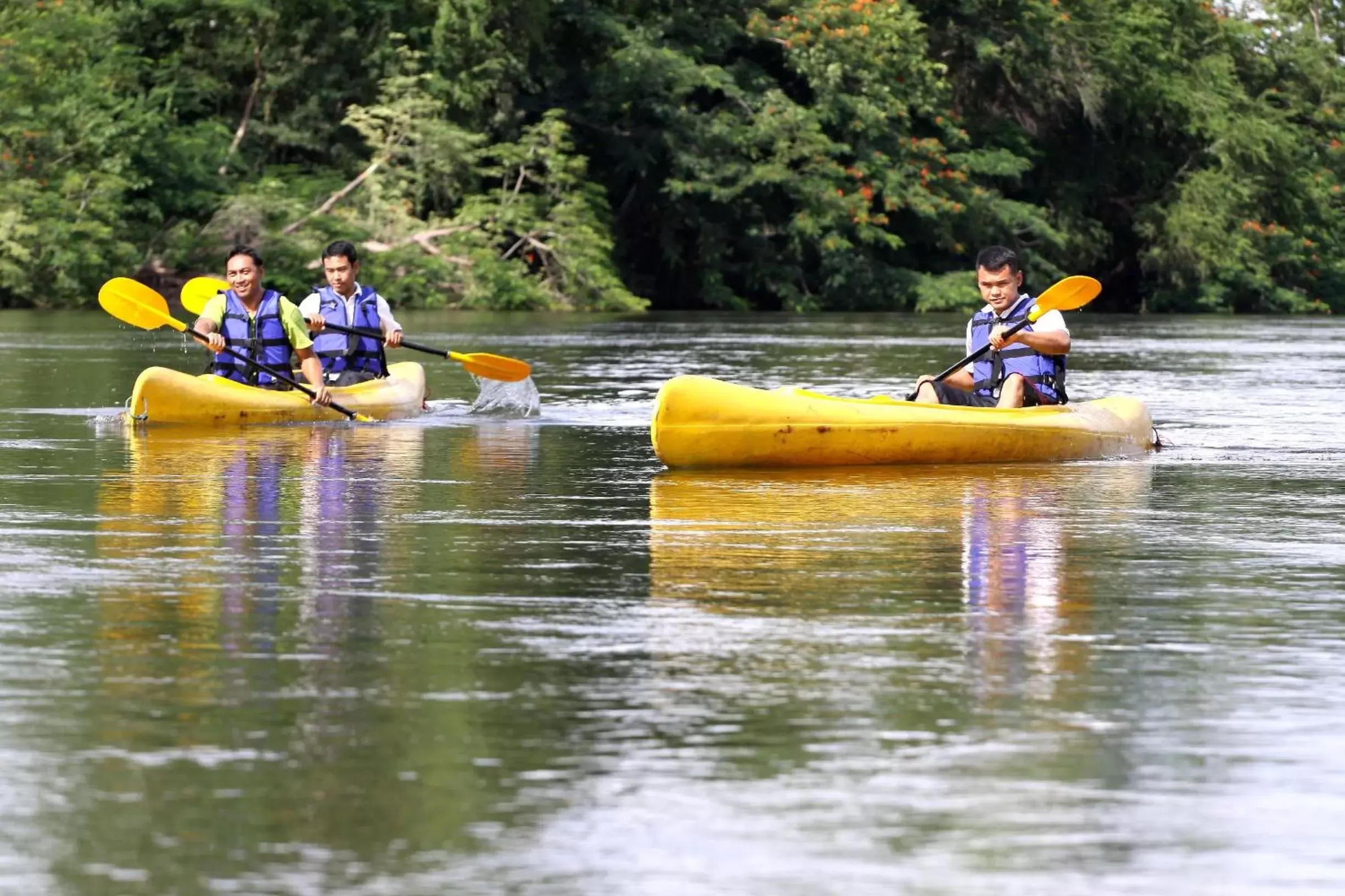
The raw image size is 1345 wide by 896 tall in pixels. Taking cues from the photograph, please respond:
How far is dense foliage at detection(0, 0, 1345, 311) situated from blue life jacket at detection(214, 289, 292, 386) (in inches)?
912

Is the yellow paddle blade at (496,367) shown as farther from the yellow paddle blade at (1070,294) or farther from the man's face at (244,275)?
the yellow paddle blade at (1070,294)

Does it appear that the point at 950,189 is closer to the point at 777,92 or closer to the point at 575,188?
the point at 777,92

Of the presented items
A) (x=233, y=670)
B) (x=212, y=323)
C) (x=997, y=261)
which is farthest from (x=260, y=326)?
(x=233, y=670)

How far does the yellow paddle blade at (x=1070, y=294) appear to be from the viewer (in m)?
13.4

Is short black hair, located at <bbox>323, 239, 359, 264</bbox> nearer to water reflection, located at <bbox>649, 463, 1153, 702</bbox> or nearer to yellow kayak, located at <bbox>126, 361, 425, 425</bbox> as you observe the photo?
yellow kayak, located at <bbox>126, 361, 425, 425</bbox>

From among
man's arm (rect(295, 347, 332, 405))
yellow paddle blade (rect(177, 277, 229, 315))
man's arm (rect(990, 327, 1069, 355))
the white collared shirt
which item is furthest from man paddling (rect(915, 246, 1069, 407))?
yellow paddle blade (rect(177, 277, 229, 315))

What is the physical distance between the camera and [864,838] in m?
4.39

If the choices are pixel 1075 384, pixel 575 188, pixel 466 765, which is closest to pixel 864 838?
pixel 466 765

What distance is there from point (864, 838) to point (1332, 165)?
171 feet

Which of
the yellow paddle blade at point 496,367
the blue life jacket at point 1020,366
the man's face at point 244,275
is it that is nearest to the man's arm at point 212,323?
the man's face at point 244,275

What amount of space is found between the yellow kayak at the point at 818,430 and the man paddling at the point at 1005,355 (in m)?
0.25

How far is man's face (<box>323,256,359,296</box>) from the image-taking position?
15.8 meters

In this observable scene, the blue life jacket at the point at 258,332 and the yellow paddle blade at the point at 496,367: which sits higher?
the blue life jacket at the point at 258,332

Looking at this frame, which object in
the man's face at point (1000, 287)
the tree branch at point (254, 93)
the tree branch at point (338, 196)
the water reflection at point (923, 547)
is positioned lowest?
the water reflection at point (923, 547)
